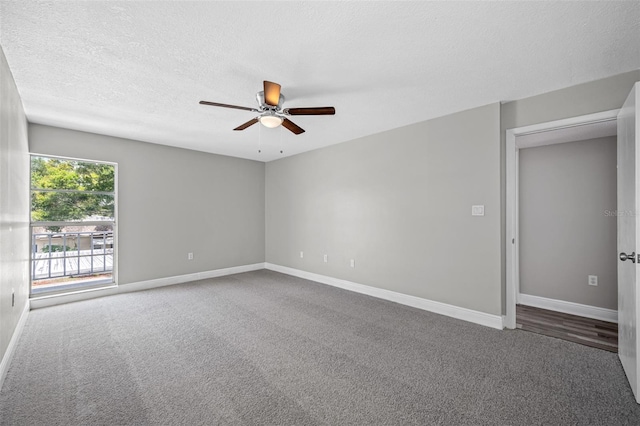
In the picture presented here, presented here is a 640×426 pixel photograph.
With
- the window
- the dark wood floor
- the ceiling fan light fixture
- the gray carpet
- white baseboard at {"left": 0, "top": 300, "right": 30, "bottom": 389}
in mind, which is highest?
the ceiling fan light fixture

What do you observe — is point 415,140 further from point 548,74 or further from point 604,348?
point 604,348

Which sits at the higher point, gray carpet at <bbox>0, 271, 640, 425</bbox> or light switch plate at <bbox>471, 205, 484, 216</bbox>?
light switch plate at <bbox>471, 205, 484, 216</bbox>

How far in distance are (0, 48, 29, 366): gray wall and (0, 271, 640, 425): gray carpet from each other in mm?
369

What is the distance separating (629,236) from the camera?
211 cm

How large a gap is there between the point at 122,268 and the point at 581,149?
22.5 feet

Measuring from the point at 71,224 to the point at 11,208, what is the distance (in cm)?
178

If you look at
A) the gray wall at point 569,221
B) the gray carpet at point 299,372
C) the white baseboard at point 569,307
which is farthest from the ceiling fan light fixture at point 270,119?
the white baseboard at point 569,307

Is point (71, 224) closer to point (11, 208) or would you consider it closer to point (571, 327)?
point (11, 208)

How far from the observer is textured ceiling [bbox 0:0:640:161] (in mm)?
1756

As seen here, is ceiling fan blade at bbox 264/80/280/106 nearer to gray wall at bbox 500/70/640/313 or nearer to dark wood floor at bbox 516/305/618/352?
gray wall at bbox 500/70/640/313

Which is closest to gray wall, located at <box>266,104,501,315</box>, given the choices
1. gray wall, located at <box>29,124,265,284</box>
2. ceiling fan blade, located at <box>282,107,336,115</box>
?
gray wall, located at <box>29,124,265,284</box>

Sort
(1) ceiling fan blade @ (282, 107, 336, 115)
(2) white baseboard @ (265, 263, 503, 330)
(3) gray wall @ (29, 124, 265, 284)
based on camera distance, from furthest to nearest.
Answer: (3) gray wall @ (29, 124, 265, 284), (2) white baseboard @ (265, 263, 503, 330), (1) ceiling fan blade @ (282, 107, 336, 115)

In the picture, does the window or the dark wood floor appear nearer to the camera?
the dark wood floor

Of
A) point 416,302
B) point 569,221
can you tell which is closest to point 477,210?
point 416,302
